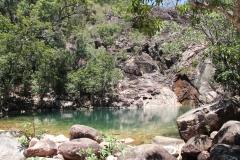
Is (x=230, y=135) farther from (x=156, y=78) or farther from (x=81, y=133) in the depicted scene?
(x=156, y=78)

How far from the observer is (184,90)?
1524 inches

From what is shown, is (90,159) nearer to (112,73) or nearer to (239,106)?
(239,106)

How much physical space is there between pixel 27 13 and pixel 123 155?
32.8 meters

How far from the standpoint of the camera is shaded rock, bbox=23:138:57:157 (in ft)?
23.9

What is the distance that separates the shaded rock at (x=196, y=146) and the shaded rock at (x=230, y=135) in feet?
1.08

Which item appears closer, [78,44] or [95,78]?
[95,78]

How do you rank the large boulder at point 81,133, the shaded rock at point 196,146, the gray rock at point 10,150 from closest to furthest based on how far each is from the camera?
the gray rock at point 10,150
the shaded rock at point 196,146
the large boulder at point 81,133

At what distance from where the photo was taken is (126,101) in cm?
3706

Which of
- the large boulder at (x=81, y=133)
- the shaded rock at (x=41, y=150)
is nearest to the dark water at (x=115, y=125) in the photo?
the large boulder at (x=81, y=133)

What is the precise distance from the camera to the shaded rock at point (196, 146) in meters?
8.16

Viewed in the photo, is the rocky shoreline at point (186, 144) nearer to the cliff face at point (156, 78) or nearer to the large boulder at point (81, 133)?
the large boulder at point (81, 133)

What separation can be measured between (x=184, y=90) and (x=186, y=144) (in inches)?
1225

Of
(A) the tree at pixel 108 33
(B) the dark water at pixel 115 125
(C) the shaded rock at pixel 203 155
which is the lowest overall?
(B) the dark water at pixel 115 125

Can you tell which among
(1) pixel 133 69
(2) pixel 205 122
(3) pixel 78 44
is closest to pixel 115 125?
(2) pixel 205 122
